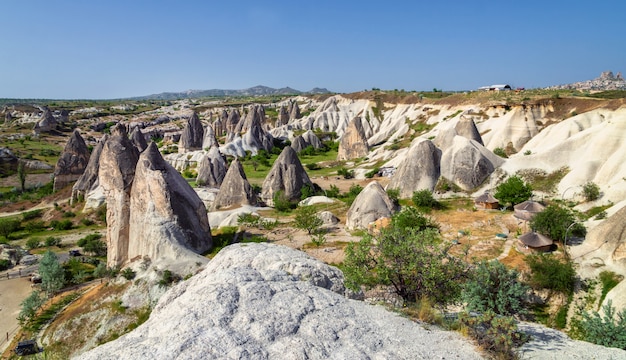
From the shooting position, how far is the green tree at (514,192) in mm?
26844

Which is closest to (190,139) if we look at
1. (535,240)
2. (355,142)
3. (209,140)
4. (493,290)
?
(209,140)

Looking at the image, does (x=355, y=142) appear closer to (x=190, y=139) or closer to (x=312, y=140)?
(x=312, y=140)

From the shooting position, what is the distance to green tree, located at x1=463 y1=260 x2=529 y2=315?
40.4ft

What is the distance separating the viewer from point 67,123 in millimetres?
110875

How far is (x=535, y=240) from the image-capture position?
2022 cm

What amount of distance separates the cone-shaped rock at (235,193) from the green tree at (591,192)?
80.2 ft

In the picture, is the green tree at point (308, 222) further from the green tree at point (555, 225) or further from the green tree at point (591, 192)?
the green tree at point (591, 192)

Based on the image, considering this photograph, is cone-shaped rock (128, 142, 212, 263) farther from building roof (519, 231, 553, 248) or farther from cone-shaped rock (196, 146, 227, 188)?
cone-shaped rock (196, 146, 227, 188)

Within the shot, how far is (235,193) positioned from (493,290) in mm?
24311

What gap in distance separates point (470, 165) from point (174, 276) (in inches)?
959

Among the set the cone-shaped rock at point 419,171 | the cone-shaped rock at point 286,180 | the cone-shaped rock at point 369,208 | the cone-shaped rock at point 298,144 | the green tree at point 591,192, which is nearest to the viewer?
the green tree at point 591,192

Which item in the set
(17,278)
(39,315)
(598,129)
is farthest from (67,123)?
(598,129)

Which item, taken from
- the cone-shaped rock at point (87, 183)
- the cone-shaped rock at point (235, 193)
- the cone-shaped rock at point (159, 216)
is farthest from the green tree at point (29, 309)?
the cone-shaped rock at point (87, 183)

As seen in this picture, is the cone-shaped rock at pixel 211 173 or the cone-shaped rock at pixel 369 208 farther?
the cone-shaped rock at pixel 211 173
